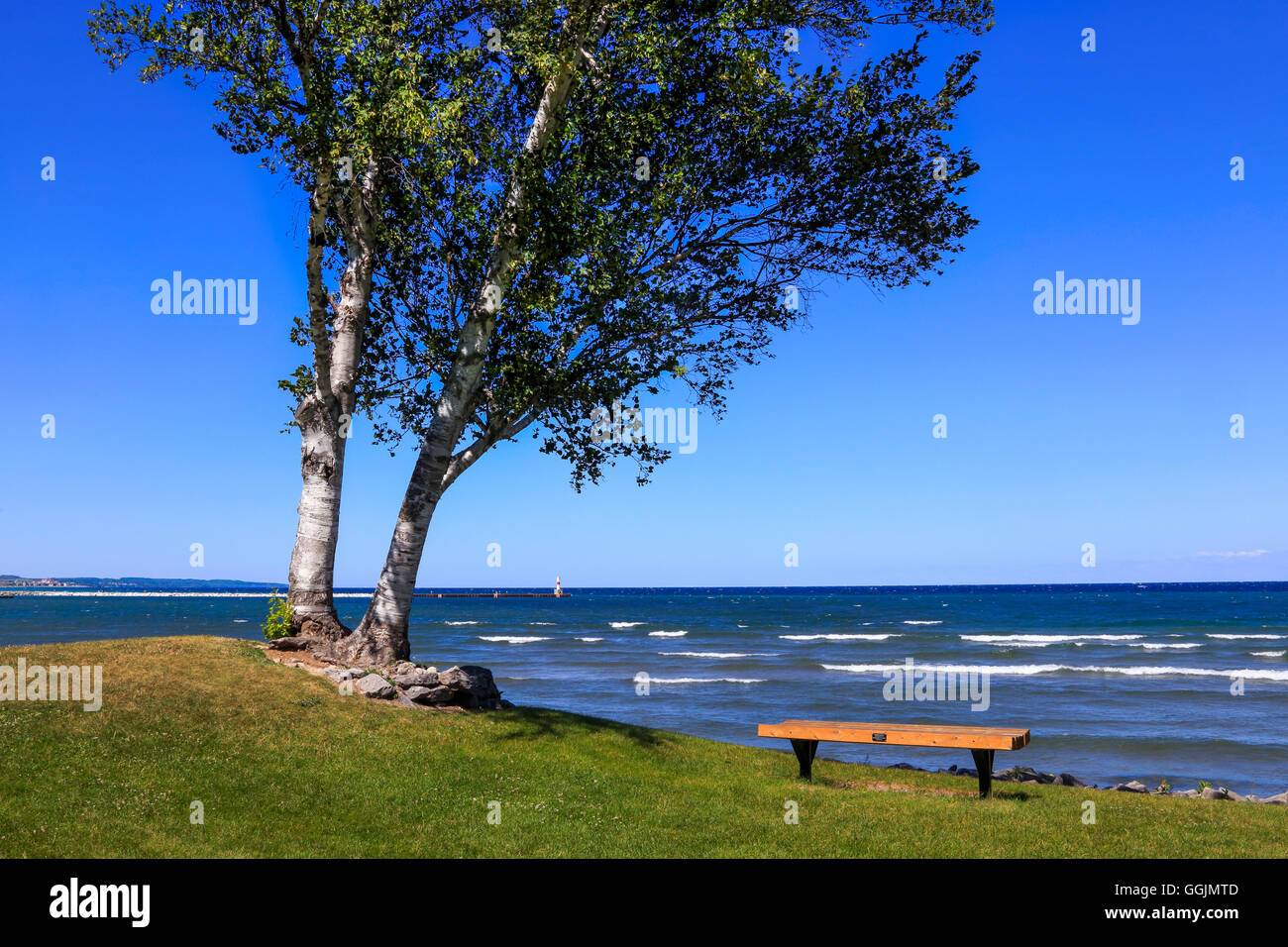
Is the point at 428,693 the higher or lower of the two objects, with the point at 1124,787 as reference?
higher

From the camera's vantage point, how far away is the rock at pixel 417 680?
44.1 ft

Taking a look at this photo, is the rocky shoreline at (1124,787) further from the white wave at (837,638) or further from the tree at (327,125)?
the white wave at (837,638)

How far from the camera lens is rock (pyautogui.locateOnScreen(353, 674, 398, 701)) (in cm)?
1296

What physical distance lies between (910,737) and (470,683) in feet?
21.3

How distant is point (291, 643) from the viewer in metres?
14.0

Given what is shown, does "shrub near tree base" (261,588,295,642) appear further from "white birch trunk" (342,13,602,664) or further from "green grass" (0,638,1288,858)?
"white birch trunk" (342,13,602,664)

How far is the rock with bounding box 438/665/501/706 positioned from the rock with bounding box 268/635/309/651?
227 centimetres

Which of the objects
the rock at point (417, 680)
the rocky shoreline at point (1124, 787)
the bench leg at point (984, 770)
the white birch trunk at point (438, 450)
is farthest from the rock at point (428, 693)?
the bench leg at point (984, 770)

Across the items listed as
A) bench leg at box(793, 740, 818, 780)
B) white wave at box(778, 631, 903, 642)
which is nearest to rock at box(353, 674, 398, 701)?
bench leg at box(793, 740, 818, 780)

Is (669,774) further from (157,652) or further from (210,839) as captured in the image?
(157,652)

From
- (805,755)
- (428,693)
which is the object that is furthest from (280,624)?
(805,755)

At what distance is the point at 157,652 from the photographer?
516 inches

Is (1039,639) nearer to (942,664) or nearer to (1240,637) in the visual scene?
(1240,637)

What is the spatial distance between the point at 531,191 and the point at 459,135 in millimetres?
1299
